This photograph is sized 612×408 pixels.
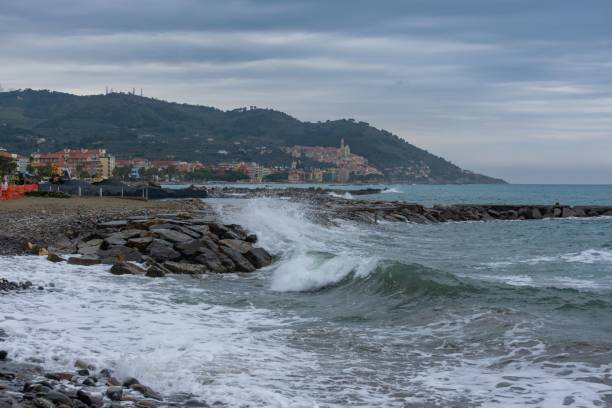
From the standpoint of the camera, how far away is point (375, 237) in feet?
92.3

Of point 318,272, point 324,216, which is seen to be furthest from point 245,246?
point 324,216

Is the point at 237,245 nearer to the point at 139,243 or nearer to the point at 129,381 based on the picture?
the point at 139,243

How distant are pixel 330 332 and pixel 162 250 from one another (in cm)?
747

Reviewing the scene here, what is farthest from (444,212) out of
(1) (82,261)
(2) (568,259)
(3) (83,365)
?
(3) (83,365)

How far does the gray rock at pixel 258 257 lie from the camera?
57.7 feet

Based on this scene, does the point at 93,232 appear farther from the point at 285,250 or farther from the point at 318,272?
the point at 318,272

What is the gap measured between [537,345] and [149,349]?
4.89m

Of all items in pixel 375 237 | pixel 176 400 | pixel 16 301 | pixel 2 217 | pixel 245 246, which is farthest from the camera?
pixel 375 237

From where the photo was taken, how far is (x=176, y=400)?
6.45 m

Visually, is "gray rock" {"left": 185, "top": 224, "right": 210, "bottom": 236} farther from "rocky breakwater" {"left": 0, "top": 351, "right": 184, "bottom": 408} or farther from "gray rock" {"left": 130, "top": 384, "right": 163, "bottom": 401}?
"gray rock" {"left": 130, "top": 384, "right": 163, "bottom": 401}

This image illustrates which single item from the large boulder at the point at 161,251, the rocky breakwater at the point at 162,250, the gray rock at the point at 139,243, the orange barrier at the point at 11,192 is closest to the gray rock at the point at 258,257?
the rocky breakwater at the point at 162,250

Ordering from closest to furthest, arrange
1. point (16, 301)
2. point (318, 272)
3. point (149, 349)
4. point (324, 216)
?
point (149, 349) → point (16, 301) → point (318, 272) → point (324, 216)

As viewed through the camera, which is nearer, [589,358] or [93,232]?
[589,358]

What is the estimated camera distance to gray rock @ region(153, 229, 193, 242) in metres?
17.1
